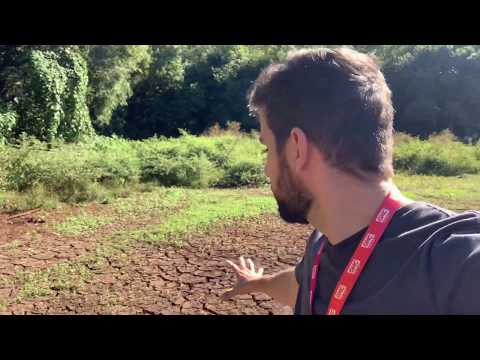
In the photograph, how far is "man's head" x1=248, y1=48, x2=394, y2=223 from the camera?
3.30ft

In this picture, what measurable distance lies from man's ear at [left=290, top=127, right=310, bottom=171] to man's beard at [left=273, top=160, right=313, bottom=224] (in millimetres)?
30

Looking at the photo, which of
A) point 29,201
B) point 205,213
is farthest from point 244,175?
point 29,201

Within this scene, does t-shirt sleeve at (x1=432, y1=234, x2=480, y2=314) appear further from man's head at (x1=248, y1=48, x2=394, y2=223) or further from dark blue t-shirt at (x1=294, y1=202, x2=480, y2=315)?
man's head at (x1=248, y1=48, x2=394, y2=223)

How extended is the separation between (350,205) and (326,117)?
202 millimetres

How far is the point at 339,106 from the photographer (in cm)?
100

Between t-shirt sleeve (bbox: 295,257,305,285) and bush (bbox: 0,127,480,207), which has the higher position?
t-shirt sleeve (bbox: 295,257,305,285)

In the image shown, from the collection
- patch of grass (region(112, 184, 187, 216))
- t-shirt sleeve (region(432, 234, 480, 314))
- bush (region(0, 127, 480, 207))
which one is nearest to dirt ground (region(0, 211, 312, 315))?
patch of grass (region(112, 184, 187, 216))

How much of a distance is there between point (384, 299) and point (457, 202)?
7689 mm

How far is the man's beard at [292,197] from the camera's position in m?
1.09

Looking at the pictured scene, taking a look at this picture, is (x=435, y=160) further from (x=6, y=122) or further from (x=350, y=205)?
(x=350, y=205)

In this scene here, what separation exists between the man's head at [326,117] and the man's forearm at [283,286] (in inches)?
16.1

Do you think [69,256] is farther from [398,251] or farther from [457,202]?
[457,202]
